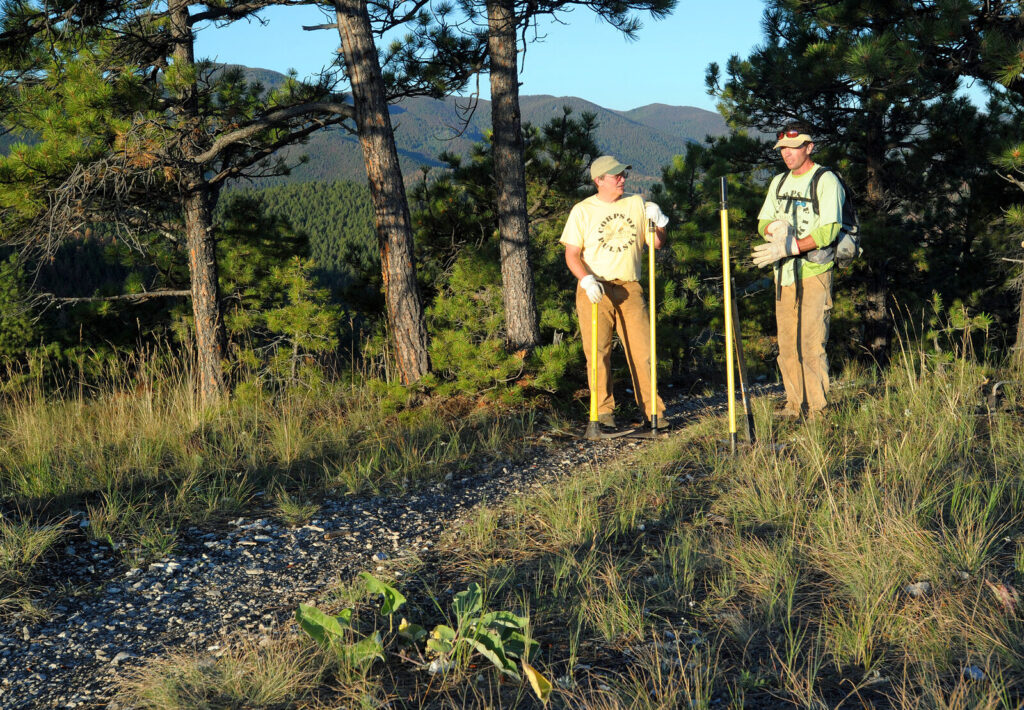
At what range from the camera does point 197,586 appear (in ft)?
12.5

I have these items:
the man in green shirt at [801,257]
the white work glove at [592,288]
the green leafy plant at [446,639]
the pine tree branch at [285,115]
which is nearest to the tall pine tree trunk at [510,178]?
the pine tree branch at [285,115]

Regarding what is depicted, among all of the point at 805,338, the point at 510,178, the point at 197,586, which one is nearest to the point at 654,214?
the point at 805,338

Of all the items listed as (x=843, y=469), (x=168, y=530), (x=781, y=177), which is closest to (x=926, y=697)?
(x=843, y=469)

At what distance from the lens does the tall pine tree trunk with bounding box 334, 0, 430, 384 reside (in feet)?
23.3

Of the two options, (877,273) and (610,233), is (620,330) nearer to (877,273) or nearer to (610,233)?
(610,233)

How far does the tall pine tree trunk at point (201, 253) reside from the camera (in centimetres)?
891

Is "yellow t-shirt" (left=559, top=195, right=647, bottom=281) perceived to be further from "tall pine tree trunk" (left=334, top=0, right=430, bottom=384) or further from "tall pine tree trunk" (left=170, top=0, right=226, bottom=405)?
"tall pine tree trunk" (left=170, top=0, right=226, bottom=405)

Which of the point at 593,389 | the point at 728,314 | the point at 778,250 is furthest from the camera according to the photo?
the point at 593,389

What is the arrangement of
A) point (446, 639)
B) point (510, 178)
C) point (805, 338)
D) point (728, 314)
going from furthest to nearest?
1. point (510, 178)
2. point (805, 338)
3. point (728, 314)
4. point (446, 639)

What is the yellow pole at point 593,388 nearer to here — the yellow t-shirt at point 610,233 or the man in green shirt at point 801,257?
the yellow t-shirt at point 610,233

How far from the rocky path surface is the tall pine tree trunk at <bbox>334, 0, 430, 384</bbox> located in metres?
2.45

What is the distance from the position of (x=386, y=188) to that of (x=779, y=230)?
3.38 metres

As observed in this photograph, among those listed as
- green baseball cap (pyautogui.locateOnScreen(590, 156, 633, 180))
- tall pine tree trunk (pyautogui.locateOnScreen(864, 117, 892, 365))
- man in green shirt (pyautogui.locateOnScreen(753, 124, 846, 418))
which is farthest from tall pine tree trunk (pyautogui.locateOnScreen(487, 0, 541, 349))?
tall pine tree trunk (pyautogui.locateOnScreen(864, 117, 892, 365))

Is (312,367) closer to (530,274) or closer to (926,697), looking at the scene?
(530,274)
